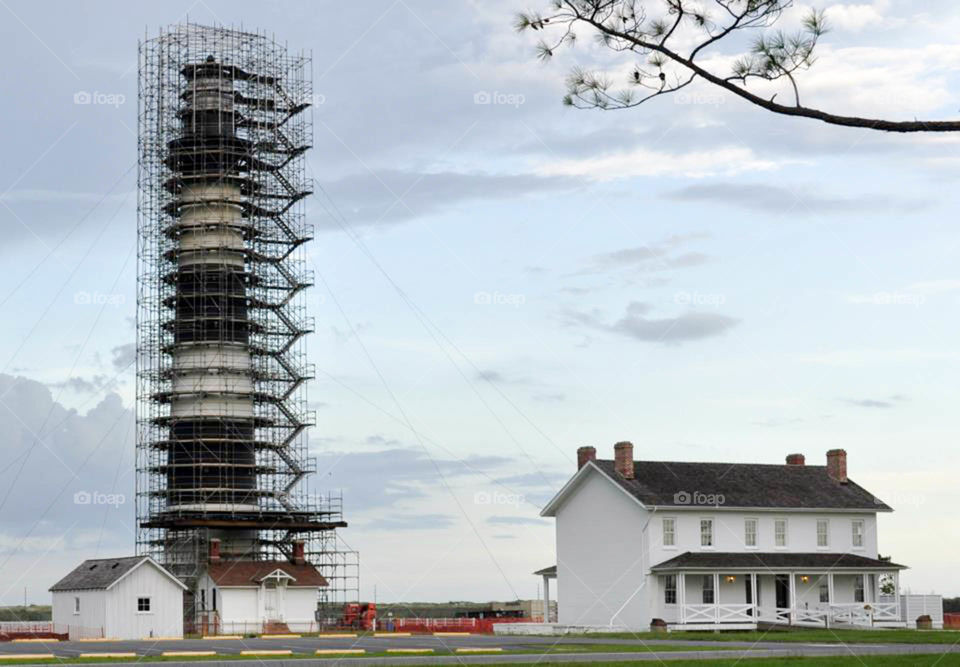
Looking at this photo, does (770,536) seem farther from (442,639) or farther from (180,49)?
(180,49)

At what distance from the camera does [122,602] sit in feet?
192

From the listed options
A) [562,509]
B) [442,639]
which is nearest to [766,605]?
[562,509]

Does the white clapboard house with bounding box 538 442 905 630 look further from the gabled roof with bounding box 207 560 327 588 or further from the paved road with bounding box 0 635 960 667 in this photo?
the gabled roof with bounding box 207 560 327 588

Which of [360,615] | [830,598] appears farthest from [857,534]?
[360,615]

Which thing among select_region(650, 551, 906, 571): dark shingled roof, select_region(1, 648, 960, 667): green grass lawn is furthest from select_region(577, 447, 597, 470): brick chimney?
select_region(1, 648, 960, 667): green grass lawn

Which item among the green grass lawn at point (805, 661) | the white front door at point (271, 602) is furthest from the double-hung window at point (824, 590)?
the green grass lawn at point (805, 661)

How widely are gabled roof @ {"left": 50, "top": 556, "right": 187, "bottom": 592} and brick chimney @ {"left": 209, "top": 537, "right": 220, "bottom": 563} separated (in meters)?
7.20

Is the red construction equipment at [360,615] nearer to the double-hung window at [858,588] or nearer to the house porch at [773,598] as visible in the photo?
the house porch at [773,598]

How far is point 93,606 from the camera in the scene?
5894 cm

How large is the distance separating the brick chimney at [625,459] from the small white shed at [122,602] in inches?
728

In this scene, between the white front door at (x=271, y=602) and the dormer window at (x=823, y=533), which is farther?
the white front door at (x=271, y=602)

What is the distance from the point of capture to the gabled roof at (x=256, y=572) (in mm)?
66562

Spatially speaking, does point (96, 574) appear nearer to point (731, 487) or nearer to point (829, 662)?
point (731, 487)

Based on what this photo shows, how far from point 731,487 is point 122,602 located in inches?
972
